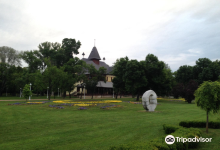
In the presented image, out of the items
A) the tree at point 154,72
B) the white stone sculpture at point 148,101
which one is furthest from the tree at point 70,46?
the white stone sculpture at point 148,101

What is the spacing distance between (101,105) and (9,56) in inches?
1896

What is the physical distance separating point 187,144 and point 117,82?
35.0 metres

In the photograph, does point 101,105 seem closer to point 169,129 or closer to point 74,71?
point 169,129

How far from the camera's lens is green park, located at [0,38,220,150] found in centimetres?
817

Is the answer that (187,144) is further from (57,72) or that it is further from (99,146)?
(57,72)

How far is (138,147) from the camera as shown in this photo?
18.0ft

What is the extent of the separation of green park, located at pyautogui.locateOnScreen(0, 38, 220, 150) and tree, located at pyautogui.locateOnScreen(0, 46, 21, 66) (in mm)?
273

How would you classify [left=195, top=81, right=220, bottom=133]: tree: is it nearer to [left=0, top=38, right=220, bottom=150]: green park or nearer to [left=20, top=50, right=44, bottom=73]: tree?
[left=0, top=38, right=220, bottom=150]: green park

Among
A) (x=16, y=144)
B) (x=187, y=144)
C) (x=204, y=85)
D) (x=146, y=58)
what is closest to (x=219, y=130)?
(x=204, y=85)

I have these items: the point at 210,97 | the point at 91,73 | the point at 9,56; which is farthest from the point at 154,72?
the point at 9,56

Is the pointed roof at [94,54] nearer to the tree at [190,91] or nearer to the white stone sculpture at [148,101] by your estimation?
the tree at [190,91]

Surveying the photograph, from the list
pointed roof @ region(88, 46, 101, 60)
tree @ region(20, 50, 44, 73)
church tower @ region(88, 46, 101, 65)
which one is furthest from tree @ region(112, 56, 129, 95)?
tree @ region(20, 50, 44, 73)

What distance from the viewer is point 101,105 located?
2406cm

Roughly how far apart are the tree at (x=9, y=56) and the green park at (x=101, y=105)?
0.27 metres
